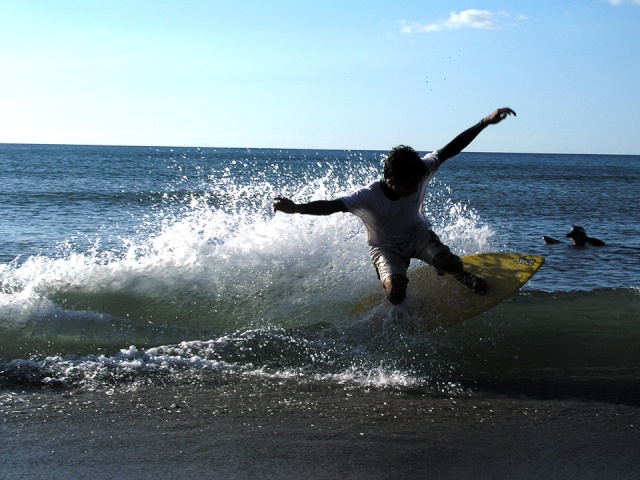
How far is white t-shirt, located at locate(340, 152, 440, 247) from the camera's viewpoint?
6.74m

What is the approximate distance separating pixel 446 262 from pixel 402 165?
1.05 m

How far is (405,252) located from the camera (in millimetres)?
7141

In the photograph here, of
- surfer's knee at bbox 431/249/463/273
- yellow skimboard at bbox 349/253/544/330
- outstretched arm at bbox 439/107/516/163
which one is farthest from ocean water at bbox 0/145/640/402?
outstretched arm at bbox 439/107/516/163

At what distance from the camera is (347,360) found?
6.65 m

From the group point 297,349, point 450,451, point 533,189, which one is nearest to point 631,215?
point 533,189

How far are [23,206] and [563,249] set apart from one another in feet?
52.5

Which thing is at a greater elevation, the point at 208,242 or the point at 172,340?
the point at 208,242

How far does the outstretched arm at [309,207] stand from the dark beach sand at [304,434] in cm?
146

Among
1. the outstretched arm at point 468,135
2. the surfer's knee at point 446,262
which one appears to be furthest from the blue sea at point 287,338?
the outstretched arm at point 468,135

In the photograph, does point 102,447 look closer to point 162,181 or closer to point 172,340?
point 172,340

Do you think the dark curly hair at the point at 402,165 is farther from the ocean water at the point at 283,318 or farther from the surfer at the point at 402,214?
the ocean water at the point at 283,318

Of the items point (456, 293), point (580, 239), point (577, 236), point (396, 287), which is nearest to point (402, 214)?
point (396, 287)

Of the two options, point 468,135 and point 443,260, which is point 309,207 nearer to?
point 443,260

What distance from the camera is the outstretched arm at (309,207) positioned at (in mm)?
6176
